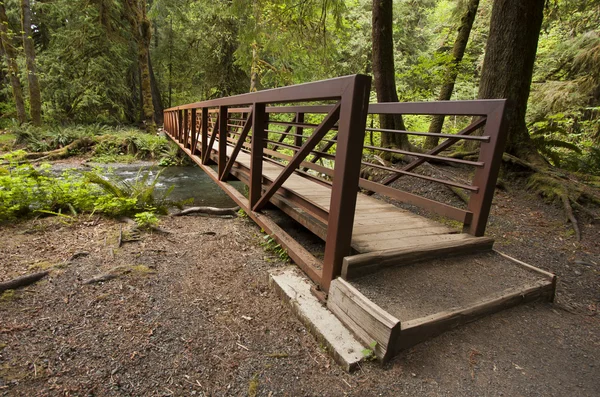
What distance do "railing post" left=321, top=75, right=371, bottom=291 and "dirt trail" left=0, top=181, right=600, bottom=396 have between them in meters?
0.63

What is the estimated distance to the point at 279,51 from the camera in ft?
27.7

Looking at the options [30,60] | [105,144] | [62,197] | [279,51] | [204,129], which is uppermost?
[279,51]

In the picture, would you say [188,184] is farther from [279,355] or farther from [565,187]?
[565,187]

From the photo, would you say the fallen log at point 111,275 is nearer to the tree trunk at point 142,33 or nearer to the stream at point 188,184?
the stream at point 188,184

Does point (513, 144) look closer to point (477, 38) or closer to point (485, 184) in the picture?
point (485, 184)

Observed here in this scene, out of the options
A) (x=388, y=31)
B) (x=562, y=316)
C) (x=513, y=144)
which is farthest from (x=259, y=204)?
(x=388, y=31)

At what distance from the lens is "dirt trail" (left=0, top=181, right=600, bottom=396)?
5.37ft

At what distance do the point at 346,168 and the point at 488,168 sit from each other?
1.37 m

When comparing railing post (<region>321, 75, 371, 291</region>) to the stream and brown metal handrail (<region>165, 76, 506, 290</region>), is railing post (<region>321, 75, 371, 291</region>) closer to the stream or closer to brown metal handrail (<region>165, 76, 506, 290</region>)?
brown metal handrail (<region>165, 76, 506, 290</region>)

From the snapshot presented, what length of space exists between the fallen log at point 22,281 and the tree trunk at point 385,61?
18.3ft

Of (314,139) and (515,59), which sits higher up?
(515,59)

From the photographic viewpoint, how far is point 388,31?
590 centimetres

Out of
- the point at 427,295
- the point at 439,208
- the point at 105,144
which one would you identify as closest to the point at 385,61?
the point at 439,208

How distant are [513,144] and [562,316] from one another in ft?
11.1
